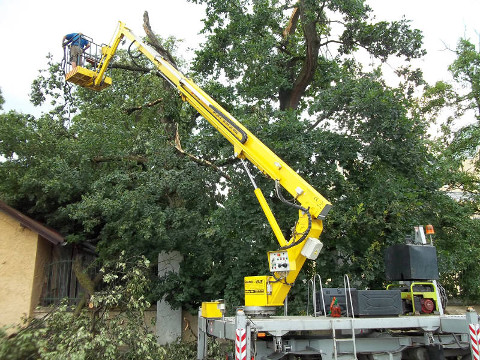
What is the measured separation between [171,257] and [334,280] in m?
5.23

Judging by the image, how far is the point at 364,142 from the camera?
11.1m

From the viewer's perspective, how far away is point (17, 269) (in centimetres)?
1229

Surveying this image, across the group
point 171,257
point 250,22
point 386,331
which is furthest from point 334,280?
point 250,22

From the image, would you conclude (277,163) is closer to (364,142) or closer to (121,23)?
(364,142)

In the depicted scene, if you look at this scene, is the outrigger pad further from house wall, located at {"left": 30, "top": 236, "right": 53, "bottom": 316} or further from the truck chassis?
the truck chassis

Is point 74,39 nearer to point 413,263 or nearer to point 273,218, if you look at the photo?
point 273,218

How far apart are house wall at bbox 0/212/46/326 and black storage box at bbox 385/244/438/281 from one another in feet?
33.5

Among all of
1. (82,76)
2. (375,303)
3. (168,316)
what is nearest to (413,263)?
(375,303)

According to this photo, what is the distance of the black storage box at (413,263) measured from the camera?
750 centimetres

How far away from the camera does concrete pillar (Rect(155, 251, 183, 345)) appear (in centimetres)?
1227

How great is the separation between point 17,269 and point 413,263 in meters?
11.0

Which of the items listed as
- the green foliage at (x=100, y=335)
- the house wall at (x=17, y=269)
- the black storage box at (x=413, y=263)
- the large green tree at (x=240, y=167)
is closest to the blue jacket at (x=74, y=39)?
the large green tree at (x=240, y=167)

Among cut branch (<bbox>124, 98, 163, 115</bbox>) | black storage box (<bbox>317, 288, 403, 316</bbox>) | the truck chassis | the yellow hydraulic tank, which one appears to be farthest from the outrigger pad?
black storage box (<bbox>317, 288, 403, 316</bbox>)

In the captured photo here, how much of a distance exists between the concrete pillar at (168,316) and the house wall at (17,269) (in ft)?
12.2
